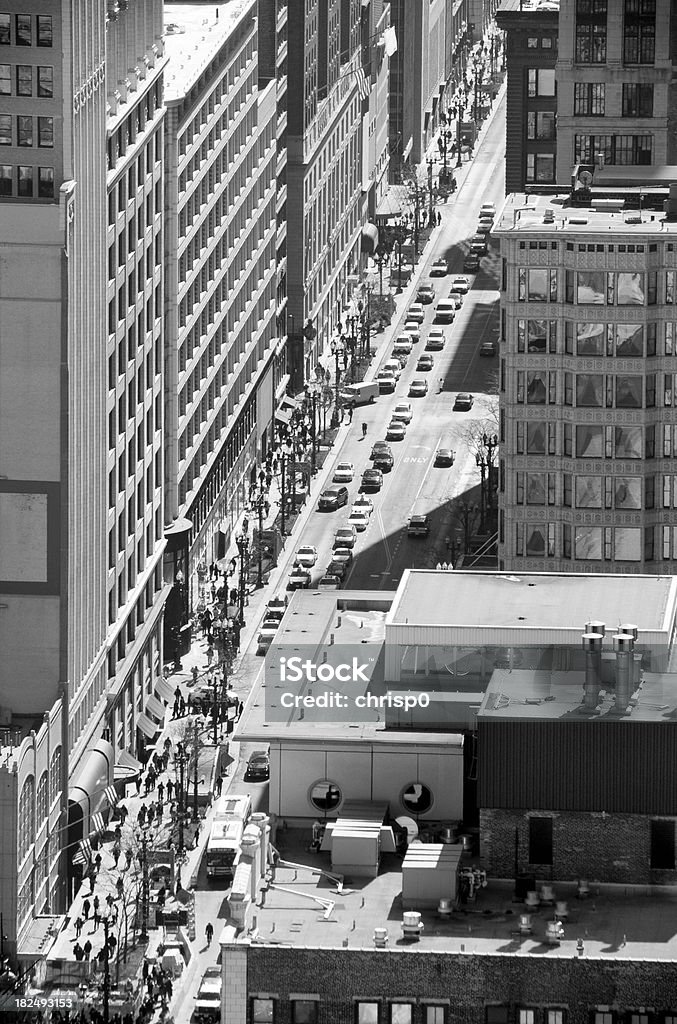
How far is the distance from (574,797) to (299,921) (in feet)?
36.9

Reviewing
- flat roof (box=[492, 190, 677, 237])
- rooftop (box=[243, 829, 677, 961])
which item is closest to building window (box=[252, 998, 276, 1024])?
rooftop (box=[243, 829, 677, 961])

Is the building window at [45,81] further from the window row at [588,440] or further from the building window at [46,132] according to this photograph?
the window row at [588,440]

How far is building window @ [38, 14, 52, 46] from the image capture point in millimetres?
174625

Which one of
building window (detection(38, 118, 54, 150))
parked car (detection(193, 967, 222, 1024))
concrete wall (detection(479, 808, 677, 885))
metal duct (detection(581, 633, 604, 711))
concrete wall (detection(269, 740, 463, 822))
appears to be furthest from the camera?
building window (detection(38, 118, 54, 150))

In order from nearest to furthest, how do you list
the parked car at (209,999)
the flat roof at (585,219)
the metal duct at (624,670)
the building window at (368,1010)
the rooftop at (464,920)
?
the building window at (368,1010) → the rooftop at (464,920) → the metal duct at (624,670) → the parked car at (209,999) → the flat roof at (585,219)

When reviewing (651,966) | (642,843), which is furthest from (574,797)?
(651,966)

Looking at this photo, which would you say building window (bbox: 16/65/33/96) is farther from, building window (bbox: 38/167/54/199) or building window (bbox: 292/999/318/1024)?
building window (bbox: 292/999/318/1024)

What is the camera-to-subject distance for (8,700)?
18275 centimetres

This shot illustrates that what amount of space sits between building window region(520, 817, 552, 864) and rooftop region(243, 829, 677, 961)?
119 cm

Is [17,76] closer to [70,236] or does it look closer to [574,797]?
[70,236]

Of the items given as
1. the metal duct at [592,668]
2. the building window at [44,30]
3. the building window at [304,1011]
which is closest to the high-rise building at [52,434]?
the building window at [44,30]

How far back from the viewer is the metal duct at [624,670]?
112m

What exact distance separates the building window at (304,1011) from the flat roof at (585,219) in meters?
94.4

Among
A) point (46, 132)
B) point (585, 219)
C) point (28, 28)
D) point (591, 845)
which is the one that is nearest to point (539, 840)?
point (591, 845)
